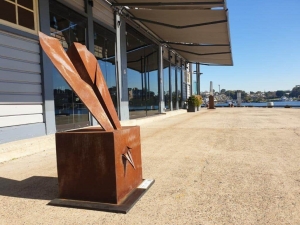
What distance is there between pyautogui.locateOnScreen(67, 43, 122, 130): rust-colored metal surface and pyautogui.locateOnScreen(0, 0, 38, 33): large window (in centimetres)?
324

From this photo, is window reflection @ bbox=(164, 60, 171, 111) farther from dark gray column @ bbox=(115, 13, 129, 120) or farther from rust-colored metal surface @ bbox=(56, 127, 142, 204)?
rust-colored metal surface @ bbox=(56, 127, 142, 204)

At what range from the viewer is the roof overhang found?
818cm

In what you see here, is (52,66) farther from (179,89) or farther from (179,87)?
(179,87)

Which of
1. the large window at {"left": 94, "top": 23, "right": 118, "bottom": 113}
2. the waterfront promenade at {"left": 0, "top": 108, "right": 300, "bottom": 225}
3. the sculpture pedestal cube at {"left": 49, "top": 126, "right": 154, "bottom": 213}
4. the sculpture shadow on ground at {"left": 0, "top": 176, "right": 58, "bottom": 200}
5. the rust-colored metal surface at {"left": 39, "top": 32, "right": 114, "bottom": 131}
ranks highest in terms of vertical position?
the large window at {"left": 94, "top": 23, "right": 118, "bottom": 113}

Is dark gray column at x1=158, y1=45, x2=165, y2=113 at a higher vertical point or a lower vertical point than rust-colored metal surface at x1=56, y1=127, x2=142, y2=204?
higher

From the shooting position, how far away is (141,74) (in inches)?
491

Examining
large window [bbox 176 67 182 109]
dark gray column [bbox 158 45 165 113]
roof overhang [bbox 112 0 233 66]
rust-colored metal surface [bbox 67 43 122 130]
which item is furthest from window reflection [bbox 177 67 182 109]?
rust-colored metal surface [bbox 67 43 122 130]

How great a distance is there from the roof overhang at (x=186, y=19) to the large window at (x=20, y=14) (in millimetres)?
4037

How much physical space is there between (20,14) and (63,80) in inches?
75.5

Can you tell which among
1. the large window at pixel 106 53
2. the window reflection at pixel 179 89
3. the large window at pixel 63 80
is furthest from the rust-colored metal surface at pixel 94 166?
the window reflection at pixel 179 89

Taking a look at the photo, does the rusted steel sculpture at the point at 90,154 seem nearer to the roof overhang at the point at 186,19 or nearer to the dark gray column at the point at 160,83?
the roof overhang at the point at 186,19

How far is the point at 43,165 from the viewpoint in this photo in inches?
169

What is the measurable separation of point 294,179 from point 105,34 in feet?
25.8

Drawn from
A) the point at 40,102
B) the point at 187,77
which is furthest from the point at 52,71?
the point at 187,77
